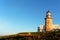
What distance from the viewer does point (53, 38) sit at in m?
10.8

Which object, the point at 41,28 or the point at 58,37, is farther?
the point at 41,28

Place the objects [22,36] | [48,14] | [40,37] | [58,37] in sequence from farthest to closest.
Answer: [48,14], [22,36], [40,37], [58,37]

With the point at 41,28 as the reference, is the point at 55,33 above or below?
below

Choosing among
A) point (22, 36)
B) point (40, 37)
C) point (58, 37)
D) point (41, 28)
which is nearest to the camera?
point (58, 37)

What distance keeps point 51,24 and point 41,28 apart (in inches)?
156

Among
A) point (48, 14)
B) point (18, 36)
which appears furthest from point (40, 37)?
point (48, 14)

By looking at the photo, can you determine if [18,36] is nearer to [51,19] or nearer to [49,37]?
[49,37]

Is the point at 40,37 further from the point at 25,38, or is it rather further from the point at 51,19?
the point at 51,19

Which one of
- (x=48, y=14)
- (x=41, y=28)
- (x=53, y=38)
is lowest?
(x=53, y=38)

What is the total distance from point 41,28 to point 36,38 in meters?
41.5

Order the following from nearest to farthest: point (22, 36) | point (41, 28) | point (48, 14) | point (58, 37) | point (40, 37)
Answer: point (58, 37)
point (40, 37)
point (22, 36)
point (48, 14)
point (41, 28)

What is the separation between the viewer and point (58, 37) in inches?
417

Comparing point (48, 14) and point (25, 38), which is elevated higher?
point (48, 14)

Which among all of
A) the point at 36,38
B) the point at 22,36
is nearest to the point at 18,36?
the point at 22,36
